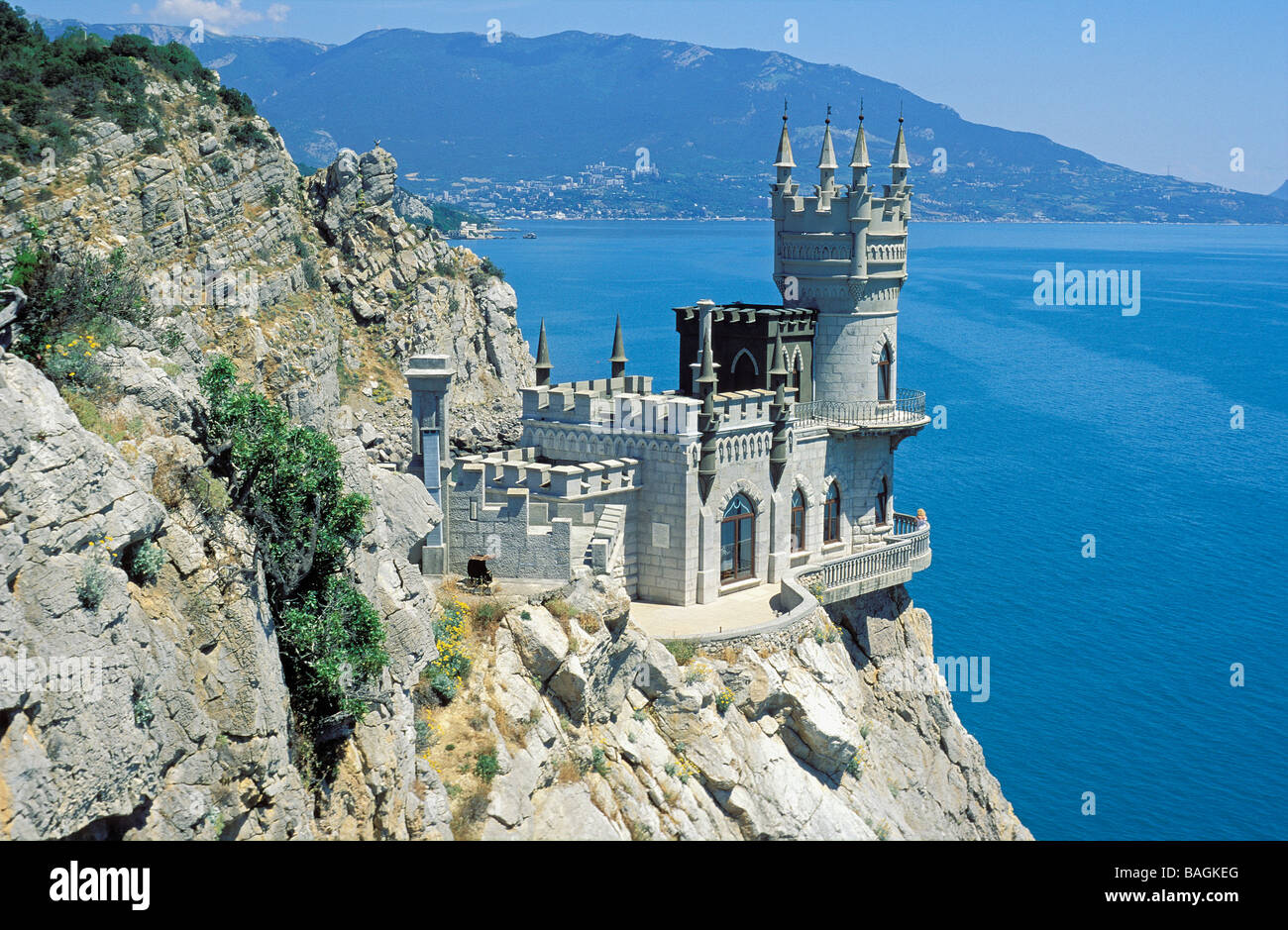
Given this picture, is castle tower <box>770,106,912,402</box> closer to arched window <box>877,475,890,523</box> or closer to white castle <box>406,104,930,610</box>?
white castle <box>406,104,930,610</box>

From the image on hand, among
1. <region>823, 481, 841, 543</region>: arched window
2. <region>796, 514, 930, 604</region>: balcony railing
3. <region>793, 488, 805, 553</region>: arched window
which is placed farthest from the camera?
<region>823, 481, 841, 543</region>: arched window

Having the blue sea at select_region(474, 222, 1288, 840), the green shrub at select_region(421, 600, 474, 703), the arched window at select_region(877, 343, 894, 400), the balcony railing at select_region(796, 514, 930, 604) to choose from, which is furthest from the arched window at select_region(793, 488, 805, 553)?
the blue sea at select_region(474, 222, 1288, 840)

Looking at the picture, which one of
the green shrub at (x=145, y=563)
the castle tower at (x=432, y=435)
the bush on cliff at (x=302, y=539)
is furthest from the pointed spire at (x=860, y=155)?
the green shrub at (x=145, y=563)

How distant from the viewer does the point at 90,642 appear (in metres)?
13.1

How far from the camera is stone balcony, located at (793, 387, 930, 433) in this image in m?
41.2

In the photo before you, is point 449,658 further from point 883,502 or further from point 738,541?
point 883,502

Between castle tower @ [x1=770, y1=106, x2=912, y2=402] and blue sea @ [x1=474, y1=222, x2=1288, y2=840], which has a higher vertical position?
castle tower @ [x1=770, y1=106, x2=912, y2=402]

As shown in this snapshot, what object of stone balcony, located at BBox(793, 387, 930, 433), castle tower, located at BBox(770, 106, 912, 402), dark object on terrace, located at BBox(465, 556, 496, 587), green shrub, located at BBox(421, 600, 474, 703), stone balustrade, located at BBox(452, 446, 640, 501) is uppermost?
castle tower, located at BBox(770, 106, 912, 402)

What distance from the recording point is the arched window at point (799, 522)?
133ft

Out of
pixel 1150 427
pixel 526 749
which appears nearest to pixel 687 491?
pixel 526 749

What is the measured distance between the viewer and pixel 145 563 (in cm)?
1464

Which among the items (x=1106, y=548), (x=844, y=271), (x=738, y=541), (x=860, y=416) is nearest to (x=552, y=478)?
(x=738, y=541)

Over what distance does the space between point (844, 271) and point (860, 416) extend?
4.59m
